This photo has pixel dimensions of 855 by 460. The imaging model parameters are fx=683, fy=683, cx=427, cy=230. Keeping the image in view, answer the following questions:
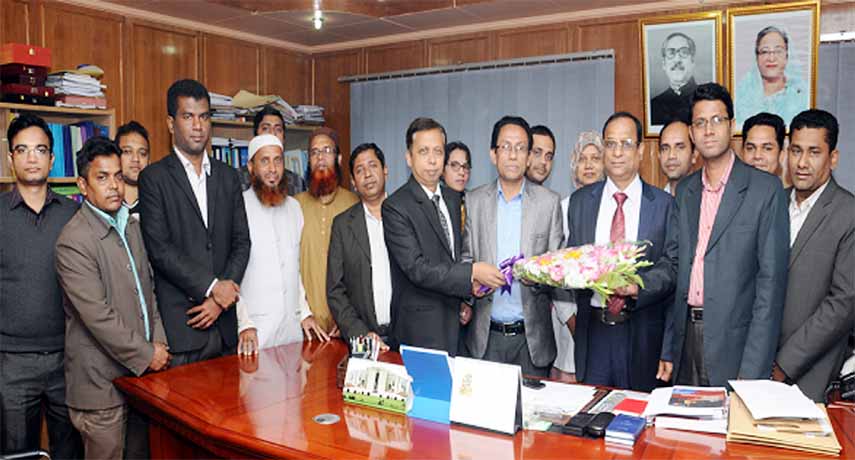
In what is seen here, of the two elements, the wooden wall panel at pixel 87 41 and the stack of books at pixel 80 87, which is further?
the wooden wall panel at pixel 87 41

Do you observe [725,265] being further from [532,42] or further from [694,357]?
[532,42]

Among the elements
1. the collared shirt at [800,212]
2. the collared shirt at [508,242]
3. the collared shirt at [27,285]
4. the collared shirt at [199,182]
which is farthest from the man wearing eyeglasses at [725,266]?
the collared shirt at [27,285]

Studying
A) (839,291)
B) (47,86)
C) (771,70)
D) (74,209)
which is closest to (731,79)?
(771,70)

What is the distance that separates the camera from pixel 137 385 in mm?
2584

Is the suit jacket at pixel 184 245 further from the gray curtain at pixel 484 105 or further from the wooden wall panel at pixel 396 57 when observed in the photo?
the wooden wall panel at pixel 396 57

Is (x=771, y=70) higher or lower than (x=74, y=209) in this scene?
higher

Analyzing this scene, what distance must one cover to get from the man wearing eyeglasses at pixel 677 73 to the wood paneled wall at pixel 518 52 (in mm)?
218

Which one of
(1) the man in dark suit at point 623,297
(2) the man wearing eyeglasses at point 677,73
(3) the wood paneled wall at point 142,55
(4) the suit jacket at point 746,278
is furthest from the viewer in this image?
(2) the man wearing eyeglasses at point 677,73

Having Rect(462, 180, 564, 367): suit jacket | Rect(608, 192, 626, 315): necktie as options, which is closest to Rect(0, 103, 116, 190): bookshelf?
Rect(462, 180, 564, 367): suit jacket

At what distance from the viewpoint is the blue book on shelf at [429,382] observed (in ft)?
6.93

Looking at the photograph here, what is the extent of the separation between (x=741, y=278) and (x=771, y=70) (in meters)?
2.65

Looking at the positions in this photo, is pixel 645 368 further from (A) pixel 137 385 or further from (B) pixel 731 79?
(B) pixel 731 79

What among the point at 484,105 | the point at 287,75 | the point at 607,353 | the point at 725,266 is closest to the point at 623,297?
the point at 607,353

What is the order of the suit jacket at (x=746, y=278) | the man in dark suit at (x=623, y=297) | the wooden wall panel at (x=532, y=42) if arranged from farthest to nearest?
the wooden wall panel at (x=532, y=42)
the man in dark suit at (x=623, y=297)
the suit jacket at (x=746, y=278)
